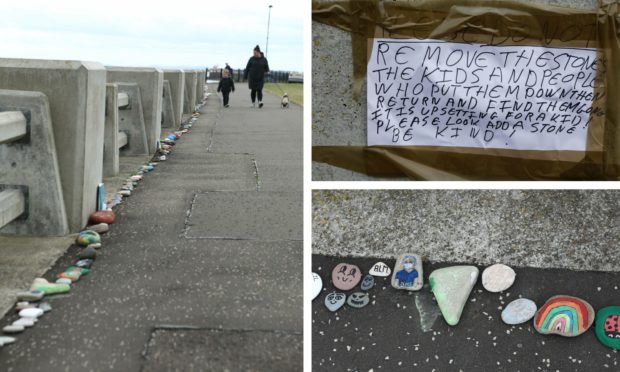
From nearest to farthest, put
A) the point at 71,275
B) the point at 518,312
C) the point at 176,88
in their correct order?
the point at 518,312, the point at 71,275, the point at 176,88

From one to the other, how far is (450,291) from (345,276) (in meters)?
0.37

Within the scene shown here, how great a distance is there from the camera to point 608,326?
2336mm

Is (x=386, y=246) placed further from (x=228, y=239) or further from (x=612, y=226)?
(x=228, y=239)

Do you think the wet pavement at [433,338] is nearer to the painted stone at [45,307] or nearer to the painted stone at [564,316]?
the painted stone at [564,316]

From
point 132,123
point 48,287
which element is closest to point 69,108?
point 48,287

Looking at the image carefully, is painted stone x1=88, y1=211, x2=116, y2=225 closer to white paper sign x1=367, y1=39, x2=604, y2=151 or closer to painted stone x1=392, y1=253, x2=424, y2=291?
white paper sign x1=367, y1=39, x2=604, y2=151

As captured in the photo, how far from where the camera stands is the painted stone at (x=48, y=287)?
307 centimetres

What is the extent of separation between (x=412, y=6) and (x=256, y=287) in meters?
1.83

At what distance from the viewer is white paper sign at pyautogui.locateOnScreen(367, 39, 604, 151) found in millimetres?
3971

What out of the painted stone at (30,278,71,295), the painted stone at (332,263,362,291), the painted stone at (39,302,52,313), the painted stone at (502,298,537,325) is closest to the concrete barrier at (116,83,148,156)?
the painted stone at (30,278,71,295)

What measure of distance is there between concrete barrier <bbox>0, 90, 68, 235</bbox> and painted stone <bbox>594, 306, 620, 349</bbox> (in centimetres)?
304

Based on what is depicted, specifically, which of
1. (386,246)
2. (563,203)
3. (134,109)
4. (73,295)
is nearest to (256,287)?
(73,295)

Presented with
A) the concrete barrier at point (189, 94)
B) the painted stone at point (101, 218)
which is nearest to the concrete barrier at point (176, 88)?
the concrete barrier at point (189, 94)

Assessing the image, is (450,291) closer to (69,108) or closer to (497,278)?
(497,278)
